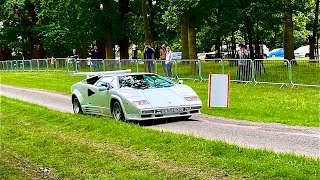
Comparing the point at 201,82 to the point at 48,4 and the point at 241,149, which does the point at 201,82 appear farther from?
the point at 48,4

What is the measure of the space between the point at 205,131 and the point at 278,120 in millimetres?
2374

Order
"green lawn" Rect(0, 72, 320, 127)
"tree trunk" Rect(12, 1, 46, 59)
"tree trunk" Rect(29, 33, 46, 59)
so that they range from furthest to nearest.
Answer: "tree trunk" Rect(29, 33, 46, 59), "tree trunk" Rect(12, 1, 46, 59), "green lawn" Rect(0, 72, 320, 127)

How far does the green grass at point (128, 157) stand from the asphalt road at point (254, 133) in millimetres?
930

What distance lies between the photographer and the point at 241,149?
907 cm

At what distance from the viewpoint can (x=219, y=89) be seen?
16.5m

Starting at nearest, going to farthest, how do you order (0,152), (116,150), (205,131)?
(116,150)
(0,152)
(205,131)

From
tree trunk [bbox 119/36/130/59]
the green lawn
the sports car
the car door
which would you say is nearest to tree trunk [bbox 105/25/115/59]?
tree trunk [bbox 119/36/130/59]

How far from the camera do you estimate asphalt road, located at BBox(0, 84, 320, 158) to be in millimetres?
9859

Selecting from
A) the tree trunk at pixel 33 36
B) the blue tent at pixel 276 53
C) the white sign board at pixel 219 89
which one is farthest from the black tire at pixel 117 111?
the blue tent at pixel 276 53

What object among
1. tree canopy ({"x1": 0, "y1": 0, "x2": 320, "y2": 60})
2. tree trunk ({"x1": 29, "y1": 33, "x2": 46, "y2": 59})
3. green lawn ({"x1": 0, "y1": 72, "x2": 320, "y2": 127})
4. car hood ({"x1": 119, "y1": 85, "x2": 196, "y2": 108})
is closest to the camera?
car hood ({"x1": 119, "y1": 85, "x2": 196, "y2": 108})

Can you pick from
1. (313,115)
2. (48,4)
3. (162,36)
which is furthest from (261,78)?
(162,36)

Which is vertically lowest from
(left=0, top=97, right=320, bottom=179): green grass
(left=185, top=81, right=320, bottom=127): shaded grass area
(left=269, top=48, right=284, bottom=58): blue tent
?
(left=0, top=97, right=320, bottom=179): green grass

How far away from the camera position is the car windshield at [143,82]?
1436 centimetres

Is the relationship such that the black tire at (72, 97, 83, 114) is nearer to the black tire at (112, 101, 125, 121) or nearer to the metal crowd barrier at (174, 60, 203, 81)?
the black tire at (112, 101, 125, 121)
